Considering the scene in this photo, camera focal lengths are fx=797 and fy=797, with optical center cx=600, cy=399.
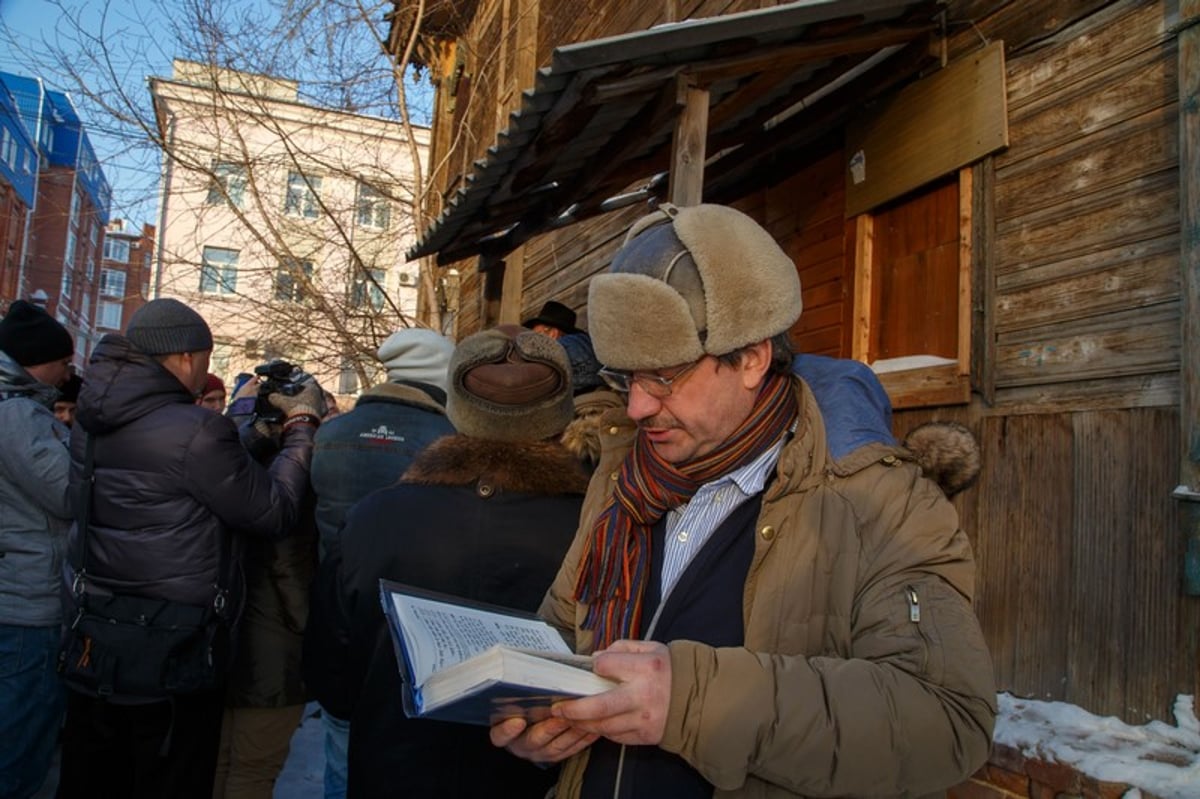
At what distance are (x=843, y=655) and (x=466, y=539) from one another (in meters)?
1.09

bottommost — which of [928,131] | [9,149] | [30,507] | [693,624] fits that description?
[30,507]

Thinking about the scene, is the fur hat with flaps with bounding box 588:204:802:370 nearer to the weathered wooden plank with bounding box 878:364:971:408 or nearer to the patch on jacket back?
the patch on jacket back

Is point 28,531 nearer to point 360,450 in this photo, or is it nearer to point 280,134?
point 360,450

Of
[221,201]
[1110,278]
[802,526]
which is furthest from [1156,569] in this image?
[221,201]

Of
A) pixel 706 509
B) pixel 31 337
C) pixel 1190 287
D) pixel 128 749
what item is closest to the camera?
pixel 706 509

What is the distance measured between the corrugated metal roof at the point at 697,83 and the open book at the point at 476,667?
8.12 ft

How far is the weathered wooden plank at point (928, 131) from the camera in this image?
3.39 metres

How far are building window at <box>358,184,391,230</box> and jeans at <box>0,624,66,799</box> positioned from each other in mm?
6857

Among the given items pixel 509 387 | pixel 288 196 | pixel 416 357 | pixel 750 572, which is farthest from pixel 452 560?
pixel 288 196

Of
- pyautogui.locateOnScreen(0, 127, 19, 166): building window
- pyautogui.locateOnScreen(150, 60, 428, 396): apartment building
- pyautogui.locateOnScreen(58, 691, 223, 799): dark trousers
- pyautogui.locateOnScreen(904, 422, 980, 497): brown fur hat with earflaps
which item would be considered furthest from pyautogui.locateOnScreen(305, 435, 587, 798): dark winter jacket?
pyautogui.locateOnScreen(0, 127, 19, 166): building window

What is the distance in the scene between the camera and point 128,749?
2.86 meters

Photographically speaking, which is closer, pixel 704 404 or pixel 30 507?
pixel 704 404

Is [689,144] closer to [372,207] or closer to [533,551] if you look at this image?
[533,551]

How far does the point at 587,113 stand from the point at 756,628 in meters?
3.32
